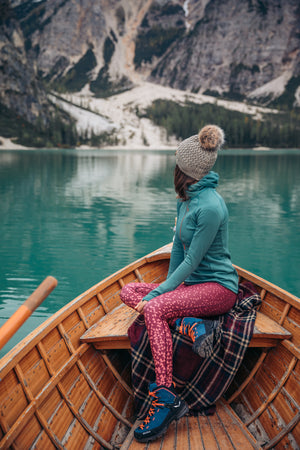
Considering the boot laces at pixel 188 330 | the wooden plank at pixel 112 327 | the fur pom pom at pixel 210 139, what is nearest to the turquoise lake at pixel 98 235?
the wooden plank at pixel 112 327

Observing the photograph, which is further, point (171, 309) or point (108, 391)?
point (108, 391)

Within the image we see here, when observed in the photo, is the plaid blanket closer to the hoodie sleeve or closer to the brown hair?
the hoodie sleeve

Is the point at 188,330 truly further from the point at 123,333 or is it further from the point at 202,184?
the point at 202,184

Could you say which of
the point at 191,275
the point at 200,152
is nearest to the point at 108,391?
the point at 191,275

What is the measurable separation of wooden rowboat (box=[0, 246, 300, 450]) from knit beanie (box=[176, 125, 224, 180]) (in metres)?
1.97

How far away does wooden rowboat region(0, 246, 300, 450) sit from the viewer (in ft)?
11.6

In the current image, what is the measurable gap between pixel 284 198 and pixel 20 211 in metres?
19.8

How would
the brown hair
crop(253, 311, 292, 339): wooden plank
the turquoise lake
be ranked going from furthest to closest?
the turquoise lake → crop(253, 311, 292, 339): wooden plank → the brown hair

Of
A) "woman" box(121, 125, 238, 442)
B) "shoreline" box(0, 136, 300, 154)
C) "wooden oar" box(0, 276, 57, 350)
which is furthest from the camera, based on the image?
"shoreline" box(0, 136, 300, 154)

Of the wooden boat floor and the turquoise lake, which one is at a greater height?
the wooden boat floor

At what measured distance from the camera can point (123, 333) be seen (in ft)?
14.5

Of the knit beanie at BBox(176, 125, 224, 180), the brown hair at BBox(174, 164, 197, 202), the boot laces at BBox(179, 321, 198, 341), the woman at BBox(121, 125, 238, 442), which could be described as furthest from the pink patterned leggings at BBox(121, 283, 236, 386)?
the knit beanie at BBox(176, 125, 224, 180)

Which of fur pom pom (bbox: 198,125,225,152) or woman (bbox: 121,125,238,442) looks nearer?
woman (bbox: 121,125,238,442)

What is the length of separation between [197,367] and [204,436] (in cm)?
67
